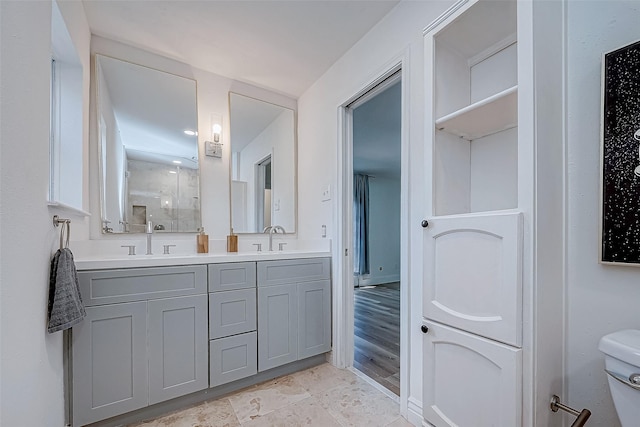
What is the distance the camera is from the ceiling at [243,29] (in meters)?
1.70

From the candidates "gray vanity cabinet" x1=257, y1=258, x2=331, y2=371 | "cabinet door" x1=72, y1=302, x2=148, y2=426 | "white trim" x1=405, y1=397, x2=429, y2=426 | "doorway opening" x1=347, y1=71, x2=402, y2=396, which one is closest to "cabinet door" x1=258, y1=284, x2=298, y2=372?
"gray vanity cabinet" x1=257, y1=258, x2=331, y2=371

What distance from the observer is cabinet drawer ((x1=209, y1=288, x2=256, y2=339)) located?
1.76 m

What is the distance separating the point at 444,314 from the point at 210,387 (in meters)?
1.51

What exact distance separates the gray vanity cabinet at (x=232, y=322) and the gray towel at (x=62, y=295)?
684 mm

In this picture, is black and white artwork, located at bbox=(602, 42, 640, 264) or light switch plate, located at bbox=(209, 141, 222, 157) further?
light switch plate, located at bbox=(209, 141, 222, 157)

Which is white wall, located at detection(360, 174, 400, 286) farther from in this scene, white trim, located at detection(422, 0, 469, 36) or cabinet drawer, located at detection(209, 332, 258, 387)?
white trim, located at detection(422, 0, 469, 36)

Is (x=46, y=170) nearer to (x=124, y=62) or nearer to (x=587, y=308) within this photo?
(x=124, y=62)

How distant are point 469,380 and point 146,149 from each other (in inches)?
99.9

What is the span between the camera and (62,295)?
3.72ft

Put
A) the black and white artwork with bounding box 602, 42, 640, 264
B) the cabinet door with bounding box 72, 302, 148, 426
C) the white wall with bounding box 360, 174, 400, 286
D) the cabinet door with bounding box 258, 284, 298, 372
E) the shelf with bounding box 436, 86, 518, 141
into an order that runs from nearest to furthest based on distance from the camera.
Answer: the black and white artwork with bounding box 602, 42, 640, 264 → the shelf with bounding box 436, 86, 518, 141 → the cabinet door with bounding box 72, 302, 148, 426 → the cabinet door with bounding box 258, 284, 298, 372 → the white wall with bounding box 360, 174, 400, 286

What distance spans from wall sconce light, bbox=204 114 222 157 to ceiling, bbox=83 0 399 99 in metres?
0.41

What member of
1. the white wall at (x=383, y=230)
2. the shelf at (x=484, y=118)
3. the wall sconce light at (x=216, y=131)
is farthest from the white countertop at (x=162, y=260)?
the white wall at (x=383, y=230)

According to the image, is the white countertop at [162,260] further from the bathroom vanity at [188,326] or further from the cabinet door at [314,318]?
the cabinet door at [314,318]

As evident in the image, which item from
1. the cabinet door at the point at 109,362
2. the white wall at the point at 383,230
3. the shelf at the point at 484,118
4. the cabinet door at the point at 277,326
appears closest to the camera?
the shelf at the point at 484,118
